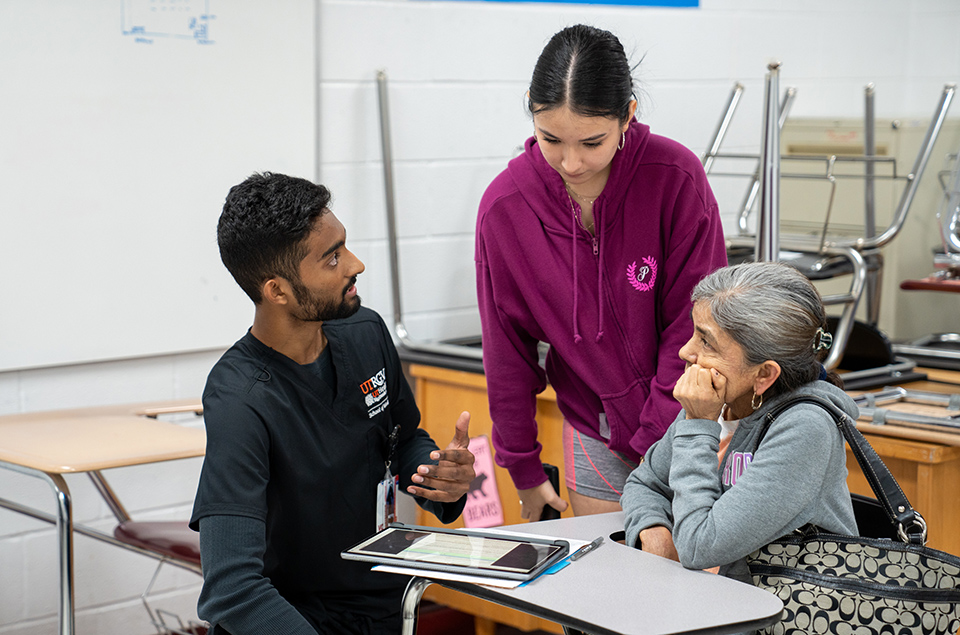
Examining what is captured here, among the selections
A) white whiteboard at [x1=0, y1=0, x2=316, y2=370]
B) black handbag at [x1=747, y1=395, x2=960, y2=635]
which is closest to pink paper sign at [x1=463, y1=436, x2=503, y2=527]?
white whiteboard at [x1=0, y1=0, x2=316, y2=370]

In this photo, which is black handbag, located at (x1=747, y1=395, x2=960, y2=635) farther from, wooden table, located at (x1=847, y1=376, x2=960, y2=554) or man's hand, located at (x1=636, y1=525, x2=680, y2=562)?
wooden table, located at (x1=847, y1=376, x2=960, y2=554)

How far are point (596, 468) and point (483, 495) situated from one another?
867 millimetres

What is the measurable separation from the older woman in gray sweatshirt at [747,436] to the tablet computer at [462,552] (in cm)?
17

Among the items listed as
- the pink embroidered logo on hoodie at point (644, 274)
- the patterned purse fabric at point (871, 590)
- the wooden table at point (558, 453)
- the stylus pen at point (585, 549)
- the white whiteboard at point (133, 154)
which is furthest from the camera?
the white whiteboard at point (133, 154)

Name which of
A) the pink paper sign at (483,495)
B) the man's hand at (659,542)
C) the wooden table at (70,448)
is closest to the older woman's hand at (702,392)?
Result: the man's hand at (659,542)

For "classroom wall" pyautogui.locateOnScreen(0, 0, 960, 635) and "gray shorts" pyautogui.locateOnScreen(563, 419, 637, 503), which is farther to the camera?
"classroom wall" pyautogui.locateOnScreen(0, 0, 960, 635)

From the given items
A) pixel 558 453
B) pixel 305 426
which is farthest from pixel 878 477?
pixel 558 453

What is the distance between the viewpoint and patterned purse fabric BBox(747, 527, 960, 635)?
3.77 ft

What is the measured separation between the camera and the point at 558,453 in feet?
7.94

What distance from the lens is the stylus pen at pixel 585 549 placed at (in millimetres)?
1259

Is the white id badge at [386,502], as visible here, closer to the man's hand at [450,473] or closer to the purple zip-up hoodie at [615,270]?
the man's hand at [450,473]

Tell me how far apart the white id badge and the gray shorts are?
391 millimetres

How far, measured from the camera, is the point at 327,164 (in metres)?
2.62

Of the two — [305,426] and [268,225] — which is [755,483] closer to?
[305,426]
